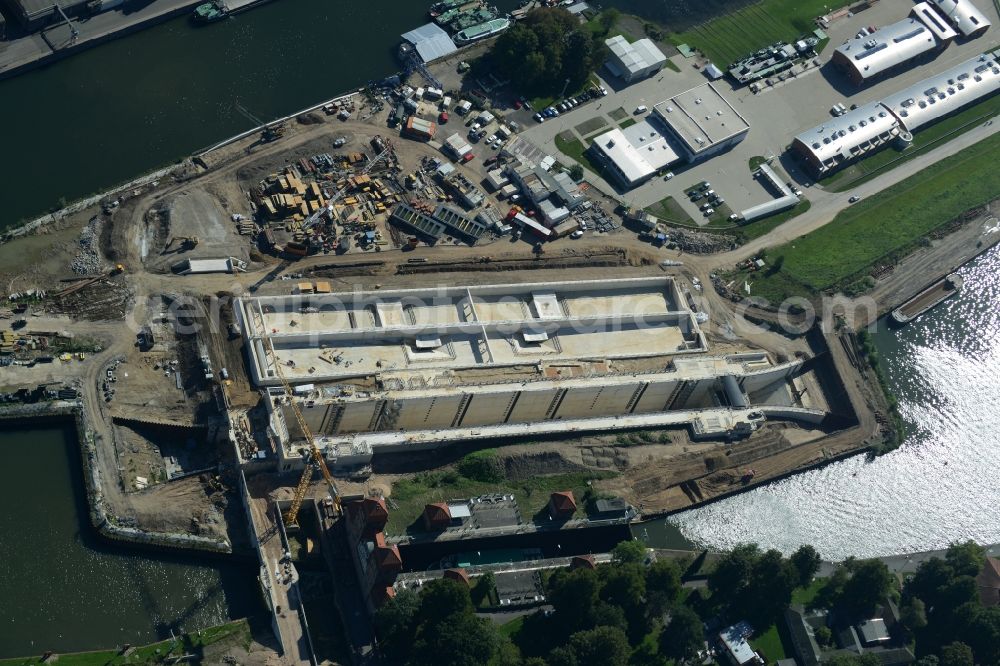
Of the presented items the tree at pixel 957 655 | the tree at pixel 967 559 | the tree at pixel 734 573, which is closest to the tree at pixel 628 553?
the tree at pixel 734 573

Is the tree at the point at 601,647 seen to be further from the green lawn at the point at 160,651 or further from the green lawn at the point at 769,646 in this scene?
the green lawn at the point at 160,651

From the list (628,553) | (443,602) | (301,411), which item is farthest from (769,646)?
(301,411)

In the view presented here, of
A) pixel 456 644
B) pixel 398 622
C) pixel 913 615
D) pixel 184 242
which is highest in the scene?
pixel 184 242

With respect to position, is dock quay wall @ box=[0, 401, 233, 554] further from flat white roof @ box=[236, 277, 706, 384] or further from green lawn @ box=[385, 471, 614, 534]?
flat white roof @ box=[236, 277, 706, 384]

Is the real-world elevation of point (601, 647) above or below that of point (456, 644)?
below

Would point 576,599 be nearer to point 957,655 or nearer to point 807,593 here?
point 807,593

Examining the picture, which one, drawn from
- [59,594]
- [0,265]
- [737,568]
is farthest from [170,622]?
[737,568]
